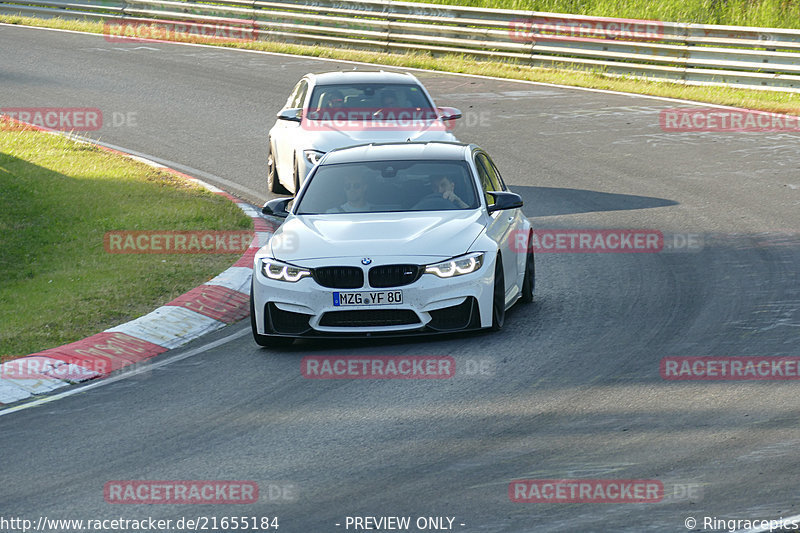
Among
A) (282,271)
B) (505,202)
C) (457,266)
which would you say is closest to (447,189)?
(505,202)

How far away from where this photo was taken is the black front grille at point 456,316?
30.7 feet

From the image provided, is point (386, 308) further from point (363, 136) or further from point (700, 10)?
point (700, 10)

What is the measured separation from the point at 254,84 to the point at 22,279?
13.6 m

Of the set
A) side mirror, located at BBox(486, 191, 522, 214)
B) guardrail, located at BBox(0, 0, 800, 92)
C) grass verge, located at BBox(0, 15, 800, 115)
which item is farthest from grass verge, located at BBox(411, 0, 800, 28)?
side mirror, located at BBox(486, 191, 522, 214)

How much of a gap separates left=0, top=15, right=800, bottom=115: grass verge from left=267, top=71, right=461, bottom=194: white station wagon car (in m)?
9.14

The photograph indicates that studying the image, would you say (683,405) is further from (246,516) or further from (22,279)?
(22,279)

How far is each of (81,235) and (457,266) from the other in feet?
19.2

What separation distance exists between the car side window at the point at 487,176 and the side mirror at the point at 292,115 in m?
4.19

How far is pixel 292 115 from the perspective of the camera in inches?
603

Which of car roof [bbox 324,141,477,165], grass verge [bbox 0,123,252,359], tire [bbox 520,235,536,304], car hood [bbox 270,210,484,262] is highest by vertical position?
car roof [bbox 324,141,477,165]

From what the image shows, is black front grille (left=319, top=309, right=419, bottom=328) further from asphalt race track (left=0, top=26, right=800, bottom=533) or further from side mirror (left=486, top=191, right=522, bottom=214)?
side mirror (left=486, top=191, right=522, bottom=214)

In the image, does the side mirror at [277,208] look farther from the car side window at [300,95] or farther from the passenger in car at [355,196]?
the car side window at [300,95]

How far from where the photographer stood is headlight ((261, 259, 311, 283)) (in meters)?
9.43

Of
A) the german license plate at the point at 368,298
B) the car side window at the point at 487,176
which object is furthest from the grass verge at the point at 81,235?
the car side window at the point at 487,176
